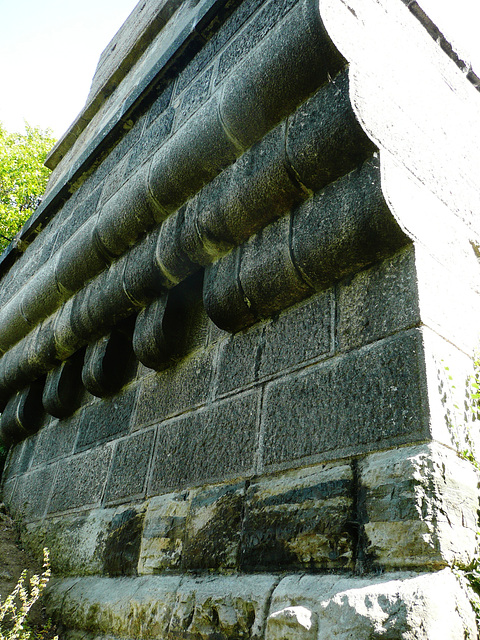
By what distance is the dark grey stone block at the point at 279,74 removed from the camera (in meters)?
1.90

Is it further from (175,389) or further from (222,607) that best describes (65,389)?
(222,607)

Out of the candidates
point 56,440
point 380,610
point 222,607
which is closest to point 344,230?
point 380,610

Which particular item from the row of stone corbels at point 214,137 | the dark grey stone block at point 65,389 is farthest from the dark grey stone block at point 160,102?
the dark grey stone block at point 65,389

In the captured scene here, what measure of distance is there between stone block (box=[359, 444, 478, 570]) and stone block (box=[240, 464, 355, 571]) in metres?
0.08

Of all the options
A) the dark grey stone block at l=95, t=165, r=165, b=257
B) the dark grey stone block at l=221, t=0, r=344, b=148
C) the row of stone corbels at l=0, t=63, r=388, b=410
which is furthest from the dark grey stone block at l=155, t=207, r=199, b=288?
the dark grey stone block at l=221, t=0, r=344, b=148

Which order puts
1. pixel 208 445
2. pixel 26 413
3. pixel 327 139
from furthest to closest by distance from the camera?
pixel 26 413
pixel 208 445
pixel 327 139

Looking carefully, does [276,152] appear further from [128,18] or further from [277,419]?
[128,18]

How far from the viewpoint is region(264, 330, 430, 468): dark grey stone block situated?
142cm

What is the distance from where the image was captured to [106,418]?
9.66 ft

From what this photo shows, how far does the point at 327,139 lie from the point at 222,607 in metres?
1.51

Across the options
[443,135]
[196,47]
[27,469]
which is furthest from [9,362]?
[443,135]

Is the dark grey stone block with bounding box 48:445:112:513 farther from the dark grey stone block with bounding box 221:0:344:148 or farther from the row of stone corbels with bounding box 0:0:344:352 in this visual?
the dark grey stone block with bounding box 221:0:344:148

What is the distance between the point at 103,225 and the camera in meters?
2.97

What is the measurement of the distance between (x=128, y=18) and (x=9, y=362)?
4.70 m
